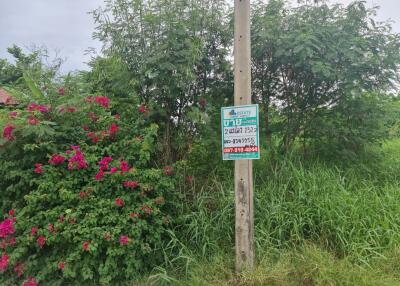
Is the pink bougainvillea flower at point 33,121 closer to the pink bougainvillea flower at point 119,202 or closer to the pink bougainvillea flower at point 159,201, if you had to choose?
the pink bougainvillea flower at point 119,202

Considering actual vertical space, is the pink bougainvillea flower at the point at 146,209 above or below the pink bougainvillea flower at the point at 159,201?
below

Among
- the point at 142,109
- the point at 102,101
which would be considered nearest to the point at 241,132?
the point at 142,109

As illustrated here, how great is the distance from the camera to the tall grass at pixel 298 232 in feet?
10.6

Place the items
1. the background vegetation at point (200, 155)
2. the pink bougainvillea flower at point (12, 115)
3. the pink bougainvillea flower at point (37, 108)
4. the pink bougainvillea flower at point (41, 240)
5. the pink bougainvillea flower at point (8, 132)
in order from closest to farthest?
the pink bougainvillea flower at point (41, 240) → the background vegetation at point (200, 155) → the pink bougainvillea flower at point (8, 132) → the pink bougainvillea flower at point (37, 108) → the pink bougainvillea flower at point (12, 115)

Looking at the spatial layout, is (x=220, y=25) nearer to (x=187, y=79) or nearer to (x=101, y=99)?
(x=187, y=79)

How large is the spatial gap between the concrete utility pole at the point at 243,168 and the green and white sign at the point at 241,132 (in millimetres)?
92

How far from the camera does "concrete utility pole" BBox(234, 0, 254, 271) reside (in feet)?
11.3

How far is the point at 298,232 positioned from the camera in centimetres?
376

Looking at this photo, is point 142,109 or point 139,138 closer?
point 139,138

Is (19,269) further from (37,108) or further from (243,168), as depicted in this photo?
(243,168)

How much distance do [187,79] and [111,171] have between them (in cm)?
146

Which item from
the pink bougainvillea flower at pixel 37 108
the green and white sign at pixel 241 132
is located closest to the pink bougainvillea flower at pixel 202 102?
the green and white sign at pixel 241 132

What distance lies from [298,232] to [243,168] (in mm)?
994

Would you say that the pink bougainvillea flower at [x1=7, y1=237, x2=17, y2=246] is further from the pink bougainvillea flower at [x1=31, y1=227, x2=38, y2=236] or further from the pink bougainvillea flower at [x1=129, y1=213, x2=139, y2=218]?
the pink bougainvillea flower at [x1=129, y1=213, x2=139, y2=218]
